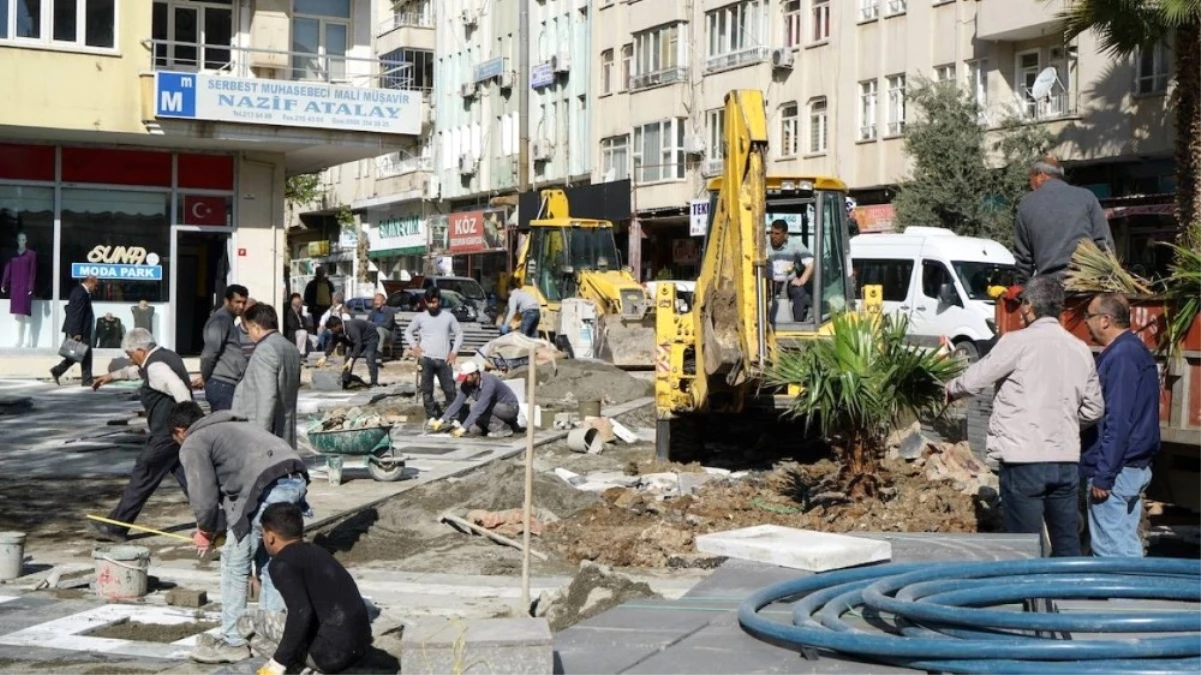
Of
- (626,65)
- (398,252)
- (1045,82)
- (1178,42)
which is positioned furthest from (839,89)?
(398,252)

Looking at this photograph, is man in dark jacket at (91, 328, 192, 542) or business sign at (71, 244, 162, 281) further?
business sign at (71, 244, 162, 281)

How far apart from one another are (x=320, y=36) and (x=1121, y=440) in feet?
78.3

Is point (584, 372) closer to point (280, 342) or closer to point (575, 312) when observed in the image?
point (575, 312)

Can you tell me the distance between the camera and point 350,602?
25.0 feet

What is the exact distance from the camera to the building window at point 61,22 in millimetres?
26188

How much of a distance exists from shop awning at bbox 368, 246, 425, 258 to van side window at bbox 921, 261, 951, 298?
132ft

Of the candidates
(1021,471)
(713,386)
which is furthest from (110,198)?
(1021,471)

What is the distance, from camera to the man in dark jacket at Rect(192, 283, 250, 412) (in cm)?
1279

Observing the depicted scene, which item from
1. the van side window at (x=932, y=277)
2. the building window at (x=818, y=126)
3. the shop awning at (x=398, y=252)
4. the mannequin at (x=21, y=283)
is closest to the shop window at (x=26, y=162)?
the mannequin at (x=21, y=283)

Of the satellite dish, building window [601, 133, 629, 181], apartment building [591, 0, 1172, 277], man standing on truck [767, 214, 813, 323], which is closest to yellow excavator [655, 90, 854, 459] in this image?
man standing on truck [767, 214, 813, 323]

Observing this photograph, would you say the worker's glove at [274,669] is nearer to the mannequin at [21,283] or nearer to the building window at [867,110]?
the mannequin at [21,283]

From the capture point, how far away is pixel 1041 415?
26.5 ft

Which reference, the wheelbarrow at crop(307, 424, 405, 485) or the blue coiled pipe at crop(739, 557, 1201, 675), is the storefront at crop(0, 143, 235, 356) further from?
the blue coiled pipe at crop(739, 557, 1201, 675)

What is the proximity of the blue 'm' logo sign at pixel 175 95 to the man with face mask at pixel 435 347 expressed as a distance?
Result: 308 inches
